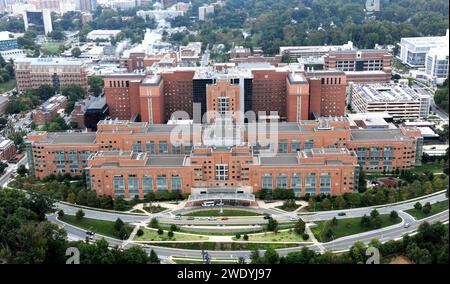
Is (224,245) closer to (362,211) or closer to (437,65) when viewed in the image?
(362,211)

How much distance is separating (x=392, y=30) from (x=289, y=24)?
7.84m

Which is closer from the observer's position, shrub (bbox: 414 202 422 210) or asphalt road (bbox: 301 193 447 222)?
asphalt road (bbox: 301 193 447 222)

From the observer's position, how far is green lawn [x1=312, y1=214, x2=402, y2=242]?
12742mm

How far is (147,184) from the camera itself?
1507 cm

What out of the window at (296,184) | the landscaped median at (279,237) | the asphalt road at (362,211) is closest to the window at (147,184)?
the landscaped median at (279,237)

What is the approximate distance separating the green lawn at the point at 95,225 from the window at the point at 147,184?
1.74m

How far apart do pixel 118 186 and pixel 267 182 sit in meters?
4.33

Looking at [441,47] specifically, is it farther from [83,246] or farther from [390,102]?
[83,246]

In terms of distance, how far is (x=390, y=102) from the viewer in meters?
21.5

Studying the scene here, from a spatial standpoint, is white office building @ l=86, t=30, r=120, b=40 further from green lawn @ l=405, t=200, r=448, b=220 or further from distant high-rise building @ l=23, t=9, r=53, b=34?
green lawn @ l=405, t=200, r=448, b=220

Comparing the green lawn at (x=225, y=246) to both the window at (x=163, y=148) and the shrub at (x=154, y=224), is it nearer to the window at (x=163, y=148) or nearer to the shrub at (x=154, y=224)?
the shrub at (x=154, y=224)

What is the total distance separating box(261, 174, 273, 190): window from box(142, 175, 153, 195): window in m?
3.25

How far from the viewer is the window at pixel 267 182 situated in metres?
15.0

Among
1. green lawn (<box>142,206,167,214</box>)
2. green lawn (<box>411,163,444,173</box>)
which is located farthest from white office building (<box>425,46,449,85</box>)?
green lawn (<box>142,206,167,214</box>)
